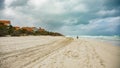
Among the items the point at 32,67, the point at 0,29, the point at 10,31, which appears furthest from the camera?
the point at 10,31

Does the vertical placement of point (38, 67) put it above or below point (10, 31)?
below

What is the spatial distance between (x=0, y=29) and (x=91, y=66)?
40.8 m

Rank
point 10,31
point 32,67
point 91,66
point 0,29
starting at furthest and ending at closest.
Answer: point 10,31
point 0,29
point 91,66
point 32,67

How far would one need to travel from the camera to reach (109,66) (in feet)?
A: 25.7

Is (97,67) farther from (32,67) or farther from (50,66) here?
(32,67)

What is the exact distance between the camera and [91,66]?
25.0 feet

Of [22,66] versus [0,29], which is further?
[0,29]

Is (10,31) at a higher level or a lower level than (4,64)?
higher

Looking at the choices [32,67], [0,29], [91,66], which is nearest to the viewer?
[32,67]

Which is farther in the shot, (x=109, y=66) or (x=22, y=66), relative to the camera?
(x=109, y=66)

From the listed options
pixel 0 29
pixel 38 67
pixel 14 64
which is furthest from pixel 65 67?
pixel 0 29

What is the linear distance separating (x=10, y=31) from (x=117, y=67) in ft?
144

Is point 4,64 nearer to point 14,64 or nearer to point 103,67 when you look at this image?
point 14,64

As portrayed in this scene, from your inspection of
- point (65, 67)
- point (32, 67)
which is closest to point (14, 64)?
point (32, 67)
